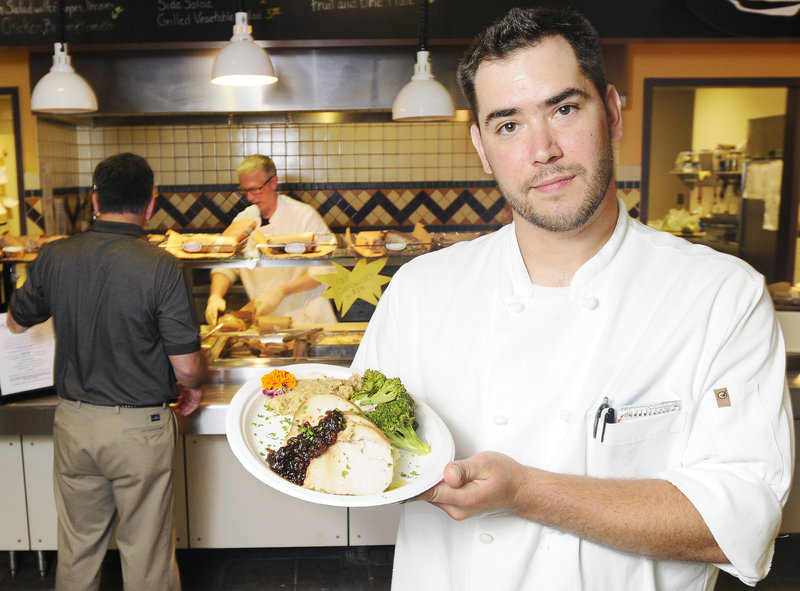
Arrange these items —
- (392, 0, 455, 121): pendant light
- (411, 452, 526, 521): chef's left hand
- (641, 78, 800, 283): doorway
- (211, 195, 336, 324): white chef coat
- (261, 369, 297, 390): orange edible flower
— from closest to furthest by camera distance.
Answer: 1. (411, 452, 526, 521): chef's left hand
2. (261, 369, 297, 390): orange edible flower
3. (392, 0, 455, 121): pendant light
4. (211, 195, 336, 324): white chef coat
5. (641, 78, 800, 283): doorway

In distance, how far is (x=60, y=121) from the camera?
240 inches

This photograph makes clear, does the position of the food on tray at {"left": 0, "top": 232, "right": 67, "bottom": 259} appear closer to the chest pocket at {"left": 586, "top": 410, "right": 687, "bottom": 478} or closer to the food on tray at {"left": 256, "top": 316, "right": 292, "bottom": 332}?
the food on tray at {"left": 256, "top": 316, "right": 292, "bottom": 332}

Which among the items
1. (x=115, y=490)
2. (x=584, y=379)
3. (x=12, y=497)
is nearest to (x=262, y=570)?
(x=115, y=490)

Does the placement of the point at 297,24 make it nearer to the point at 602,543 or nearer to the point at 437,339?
the point at 437,339

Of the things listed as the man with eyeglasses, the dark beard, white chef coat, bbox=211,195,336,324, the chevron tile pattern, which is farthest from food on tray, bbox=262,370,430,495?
the chevron tile pattern

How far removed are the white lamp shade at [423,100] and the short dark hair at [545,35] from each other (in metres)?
2.13

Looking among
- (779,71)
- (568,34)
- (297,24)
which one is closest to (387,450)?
(568,34)

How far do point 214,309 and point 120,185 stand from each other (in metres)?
1.37

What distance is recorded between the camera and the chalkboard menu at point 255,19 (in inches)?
173

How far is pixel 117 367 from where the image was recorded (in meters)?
2.84

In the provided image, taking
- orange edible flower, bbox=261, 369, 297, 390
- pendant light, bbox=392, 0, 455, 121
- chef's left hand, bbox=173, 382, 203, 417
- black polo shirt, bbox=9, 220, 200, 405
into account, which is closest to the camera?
orange edible flower, bbox=261, 369, 297, 390

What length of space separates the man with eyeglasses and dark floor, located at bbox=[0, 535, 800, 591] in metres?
1.39

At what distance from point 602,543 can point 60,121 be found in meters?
6.05

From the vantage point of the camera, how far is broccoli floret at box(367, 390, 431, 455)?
1429 mm
